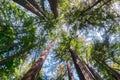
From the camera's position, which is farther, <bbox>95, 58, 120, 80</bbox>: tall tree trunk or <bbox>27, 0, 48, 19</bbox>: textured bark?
<bbox>95, 58, 120, 80</bbox>: tall tree trunk

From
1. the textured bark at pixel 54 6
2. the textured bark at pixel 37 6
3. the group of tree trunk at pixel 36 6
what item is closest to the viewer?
the textured bark at pixel 54 6

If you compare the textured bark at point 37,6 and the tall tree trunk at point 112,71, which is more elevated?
the textured bark at point 37,6

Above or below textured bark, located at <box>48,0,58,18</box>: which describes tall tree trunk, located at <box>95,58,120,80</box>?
below

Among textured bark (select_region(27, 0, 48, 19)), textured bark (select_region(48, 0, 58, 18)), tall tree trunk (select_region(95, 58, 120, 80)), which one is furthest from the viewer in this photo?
tall tree trunk (select_region(95, 58, 120, 80))

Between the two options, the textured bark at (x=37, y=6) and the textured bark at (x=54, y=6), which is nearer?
the textured bark at (x=54, y=6)

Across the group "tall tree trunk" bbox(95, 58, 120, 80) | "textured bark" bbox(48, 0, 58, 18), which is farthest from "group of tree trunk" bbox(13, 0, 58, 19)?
"tall tree trunk" bbox(95, 58, 120, 80)

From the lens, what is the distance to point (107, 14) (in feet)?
42.1

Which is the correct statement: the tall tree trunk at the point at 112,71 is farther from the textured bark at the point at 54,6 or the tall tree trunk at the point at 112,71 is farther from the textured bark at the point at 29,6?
the textured bark at the point at 29,6

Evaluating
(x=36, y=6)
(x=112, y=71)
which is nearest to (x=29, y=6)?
(x=36, y=6)

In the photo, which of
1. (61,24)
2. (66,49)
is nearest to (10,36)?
(61,24)

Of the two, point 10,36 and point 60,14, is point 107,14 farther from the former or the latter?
point 10,36

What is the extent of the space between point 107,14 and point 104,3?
2.98 ft

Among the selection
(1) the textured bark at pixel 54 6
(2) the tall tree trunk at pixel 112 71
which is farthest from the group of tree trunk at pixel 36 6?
(2) the tall tree trunk at pixel 112 71

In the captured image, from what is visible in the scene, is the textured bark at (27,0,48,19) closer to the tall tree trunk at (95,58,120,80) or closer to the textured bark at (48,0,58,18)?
the textured bark at (48,0,58,18)
